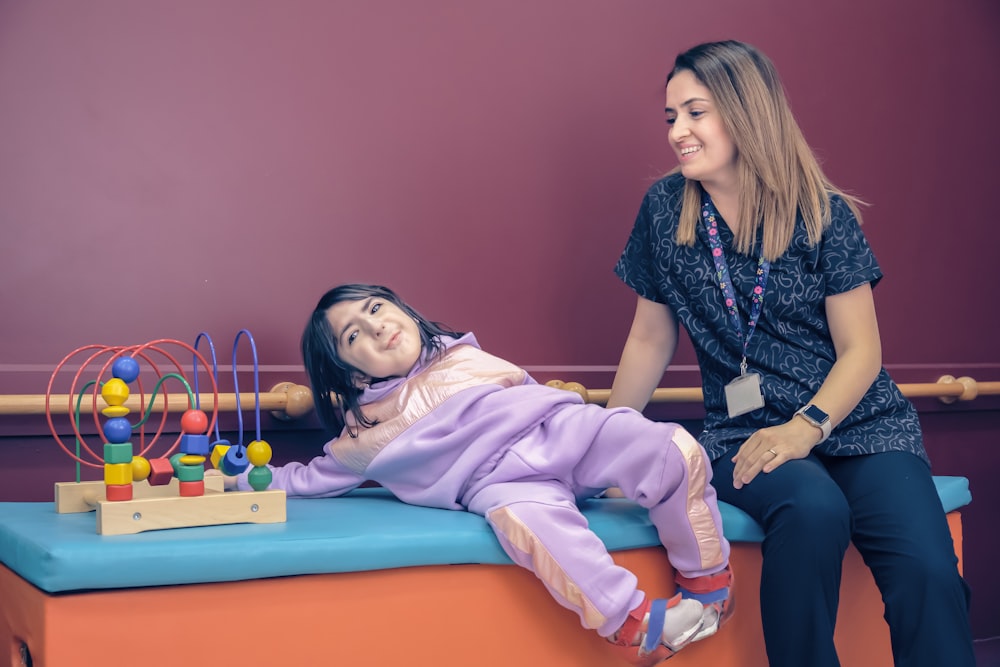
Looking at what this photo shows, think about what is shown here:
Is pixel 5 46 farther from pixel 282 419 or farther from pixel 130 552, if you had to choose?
pixel 130 552

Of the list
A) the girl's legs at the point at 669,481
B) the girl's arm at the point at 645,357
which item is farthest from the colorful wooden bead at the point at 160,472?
the girl's arm at the point at 645,357

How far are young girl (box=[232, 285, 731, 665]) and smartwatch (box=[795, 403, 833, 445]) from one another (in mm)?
282

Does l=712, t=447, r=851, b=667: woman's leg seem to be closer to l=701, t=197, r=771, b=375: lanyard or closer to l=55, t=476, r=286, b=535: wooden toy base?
l=701, t=197, r=771, b=375: lanyard

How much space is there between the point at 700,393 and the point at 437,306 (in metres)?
0.67

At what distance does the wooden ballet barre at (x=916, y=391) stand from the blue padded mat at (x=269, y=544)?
603mm

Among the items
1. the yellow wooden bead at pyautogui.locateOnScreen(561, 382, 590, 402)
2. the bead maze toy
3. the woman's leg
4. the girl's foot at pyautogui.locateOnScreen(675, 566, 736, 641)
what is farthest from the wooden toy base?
the yellow wooden bead at pyautogui.locateOnScreen(561, 382, 590, 402)

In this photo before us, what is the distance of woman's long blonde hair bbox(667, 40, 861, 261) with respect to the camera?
77.8 inches

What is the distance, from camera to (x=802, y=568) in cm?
164

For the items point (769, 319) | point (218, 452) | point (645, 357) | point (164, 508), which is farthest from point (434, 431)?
point (769, 319)

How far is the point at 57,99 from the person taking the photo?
6.34 ft

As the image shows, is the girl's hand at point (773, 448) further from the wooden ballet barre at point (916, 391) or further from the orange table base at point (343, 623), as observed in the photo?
the wooden ballet barre at point (916, 391)

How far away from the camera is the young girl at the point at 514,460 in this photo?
5.08 feet

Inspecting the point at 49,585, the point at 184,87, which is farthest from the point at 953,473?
the point at 49,585

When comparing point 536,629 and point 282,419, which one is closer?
point 536,629
